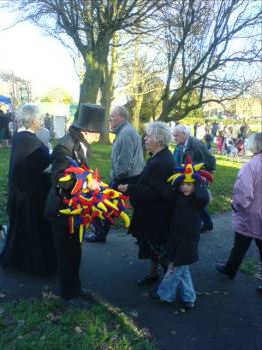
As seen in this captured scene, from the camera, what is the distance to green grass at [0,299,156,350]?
3.18m

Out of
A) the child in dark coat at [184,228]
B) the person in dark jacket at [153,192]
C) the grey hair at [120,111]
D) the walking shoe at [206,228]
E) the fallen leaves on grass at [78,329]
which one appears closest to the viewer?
the fallen leaves on grass at [78,329]

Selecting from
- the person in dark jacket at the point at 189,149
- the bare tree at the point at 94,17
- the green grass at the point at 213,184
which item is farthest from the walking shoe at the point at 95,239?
the bare tree at the point at 94,17

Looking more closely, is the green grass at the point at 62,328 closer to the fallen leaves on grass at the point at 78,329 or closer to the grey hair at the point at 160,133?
the fallen leaves on grass at the point at 78,329

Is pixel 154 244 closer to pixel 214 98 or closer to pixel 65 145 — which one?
pixel 65 145

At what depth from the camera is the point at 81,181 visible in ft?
10.8

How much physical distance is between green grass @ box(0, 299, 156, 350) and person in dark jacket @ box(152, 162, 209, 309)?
2.30 ft

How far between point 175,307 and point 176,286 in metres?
0.23

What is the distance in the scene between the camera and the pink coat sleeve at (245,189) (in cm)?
414

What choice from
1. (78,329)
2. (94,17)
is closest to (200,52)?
(94,17)

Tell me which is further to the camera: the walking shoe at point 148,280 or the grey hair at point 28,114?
the walking shoe at point 148,280

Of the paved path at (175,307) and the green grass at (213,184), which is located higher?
the green grass at (213,184)

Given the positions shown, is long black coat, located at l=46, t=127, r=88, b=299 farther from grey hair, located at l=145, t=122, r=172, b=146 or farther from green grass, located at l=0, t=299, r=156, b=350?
grey hair, located at l=145, t=122, r=172, b=146

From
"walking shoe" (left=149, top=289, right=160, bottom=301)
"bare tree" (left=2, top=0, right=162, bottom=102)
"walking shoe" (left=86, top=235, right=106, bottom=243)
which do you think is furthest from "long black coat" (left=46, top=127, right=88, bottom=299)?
"bare tree" (left=2, top=0, right=162, bottom=102)

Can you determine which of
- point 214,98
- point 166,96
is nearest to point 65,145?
point 166,96
